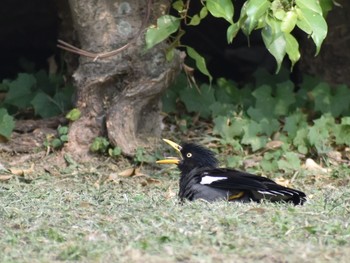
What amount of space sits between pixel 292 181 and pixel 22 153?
93.6 inches

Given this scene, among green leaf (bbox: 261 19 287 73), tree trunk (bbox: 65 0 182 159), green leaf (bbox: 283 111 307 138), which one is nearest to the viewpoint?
green leaf (bbox: 261 19 287 73)

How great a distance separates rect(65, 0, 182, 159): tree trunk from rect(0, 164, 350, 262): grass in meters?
1.50

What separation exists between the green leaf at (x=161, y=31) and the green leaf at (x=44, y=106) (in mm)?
2287

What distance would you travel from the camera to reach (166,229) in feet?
19.9

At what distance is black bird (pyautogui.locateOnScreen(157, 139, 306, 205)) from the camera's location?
707 centimetres

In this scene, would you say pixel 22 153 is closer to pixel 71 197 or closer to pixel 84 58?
pixel 84 58

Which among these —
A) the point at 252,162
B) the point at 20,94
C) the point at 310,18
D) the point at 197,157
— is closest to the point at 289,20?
the point at 310,18

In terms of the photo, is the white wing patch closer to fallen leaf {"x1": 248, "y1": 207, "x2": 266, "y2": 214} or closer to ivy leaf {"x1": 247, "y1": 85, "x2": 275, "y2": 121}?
fallen leaf {"x1": 248, "y1": 207, "x2": 266, "y2": 214}

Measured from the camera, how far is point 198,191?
7.40 m

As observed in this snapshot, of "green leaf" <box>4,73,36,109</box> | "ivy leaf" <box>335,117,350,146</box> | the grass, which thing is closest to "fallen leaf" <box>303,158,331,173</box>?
"ivy leaf" <box>335,117,350,146</box>

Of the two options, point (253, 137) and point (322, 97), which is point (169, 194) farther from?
point (322, 97)

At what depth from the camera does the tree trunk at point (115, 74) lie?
898 centimetres

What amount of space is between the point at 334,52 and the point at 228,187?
12.5 ft

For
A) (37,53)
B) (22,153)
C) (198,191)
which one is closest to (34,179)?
(22,153)
